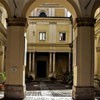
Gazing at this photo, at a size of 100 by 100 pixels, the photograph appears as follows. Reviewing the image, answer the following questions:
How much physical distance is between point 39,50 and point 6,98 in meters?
31.0

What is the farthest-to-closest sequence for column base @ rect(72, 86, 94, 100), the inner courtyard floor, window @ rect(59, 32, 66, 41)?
window @ rect(59, 32, 66, 41), the inner courtyard floor, column base @ rect(72, 86, 94, 100)

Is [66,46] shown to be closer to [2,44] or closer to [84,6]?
[2,44]

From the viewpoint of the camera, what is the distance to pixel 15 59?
56.5 ft

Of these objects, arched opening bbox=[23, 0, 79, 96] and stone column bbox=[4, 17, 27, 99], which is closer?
stone column bbox=[4, 17, 27, 99]

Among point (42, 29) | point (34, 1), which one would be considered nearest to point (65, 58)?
point (42, 29)

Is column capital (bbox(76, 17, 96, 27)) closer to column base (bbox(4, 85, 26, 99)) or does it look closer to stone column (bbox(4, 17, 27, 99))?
stone column (bbox(4, 17, 27, 99))

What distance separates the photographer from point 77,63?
57.2ft

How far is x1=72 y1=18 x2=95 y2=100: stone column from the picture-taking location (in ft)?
55.6

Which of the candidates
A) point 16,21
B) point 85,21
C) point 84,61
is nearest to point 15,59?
point 16,21

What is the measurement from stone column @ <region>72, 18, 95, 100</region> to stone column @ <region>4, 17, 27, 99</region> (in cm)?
300

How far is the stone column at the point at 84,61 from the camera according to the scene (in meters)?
17.0

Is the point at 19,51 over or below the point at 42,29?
below

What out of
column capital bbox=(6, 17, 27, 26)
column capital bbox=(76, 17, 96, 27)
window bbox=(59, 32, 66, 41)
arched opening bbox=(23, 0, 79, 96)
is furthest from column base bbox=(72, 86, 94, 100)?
window bbox=(59, 32, 66, 41)

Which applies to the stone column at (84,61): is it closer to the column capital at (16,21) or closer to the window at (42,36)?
the column capital at (16,21)
